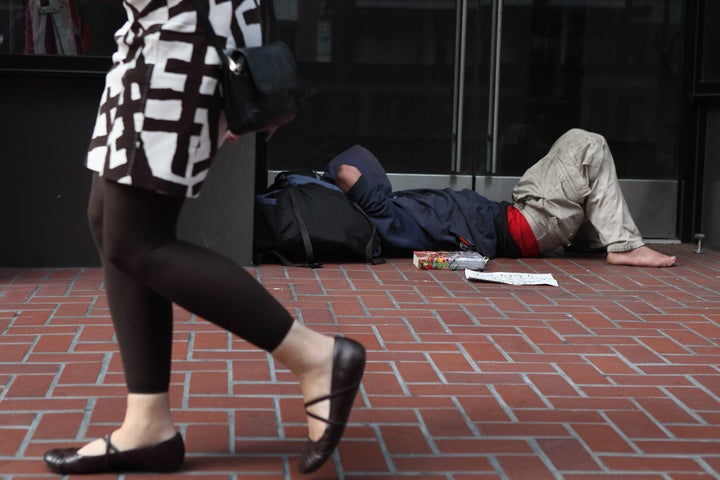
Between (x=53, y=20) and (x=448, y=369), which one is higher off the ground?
(x=53, y=20)

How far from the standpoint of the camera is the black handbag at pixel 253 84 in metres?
2.46

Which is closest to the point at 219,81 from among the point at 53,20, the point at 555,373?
the point at 555,373

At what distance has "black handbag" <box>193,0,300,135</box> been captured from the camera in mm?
2457

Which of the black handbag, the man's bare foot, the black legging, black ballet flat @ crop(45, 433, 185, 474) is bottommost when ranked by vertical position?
black ballet flat @ crop(45, 433, 185, 474)

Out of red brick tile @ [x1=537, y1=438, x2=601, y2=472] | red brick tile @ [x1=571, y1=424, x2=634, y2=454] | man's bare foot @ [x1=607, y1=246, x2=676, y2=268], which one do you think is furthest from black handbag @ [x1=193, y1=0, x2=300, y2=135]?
man's bare foot @ [x1=607, y1=246, x2=676, y2=268]

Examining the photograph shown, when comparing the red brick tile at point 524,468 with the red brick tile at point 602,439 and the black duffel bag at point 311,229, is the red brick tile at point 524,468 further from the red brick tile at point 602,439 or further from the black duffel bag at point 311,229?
the black duffel bag at point 311,229

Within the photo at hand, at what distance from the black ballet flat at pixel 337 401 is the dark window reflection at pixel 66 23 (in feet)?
11.7

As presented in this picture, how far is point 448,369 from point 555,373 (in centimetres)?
36

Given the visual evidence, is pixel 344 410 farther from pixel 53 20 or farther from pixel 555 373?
pixel 53 20

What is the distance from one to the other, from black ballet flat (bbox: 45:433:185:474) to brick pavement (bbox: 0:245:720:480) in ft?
0.17

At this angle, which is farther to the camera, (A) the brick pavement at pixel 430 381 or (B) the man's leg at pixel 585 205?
(B) the man's leg at pixel 585 205

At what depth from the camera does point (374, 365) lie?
384 centimetres

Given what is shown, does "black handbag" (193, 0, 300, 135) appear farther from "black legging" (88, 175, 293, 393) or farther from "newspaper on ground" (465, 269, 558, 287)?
"newspaper on ground" (465, 269, 558, 287)

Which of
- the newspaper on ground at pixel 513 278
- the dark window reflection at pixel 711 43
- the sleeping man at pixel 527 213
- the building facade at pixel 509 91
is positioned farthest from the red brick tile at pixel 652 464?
the dark window reflection at pixel 711 43
